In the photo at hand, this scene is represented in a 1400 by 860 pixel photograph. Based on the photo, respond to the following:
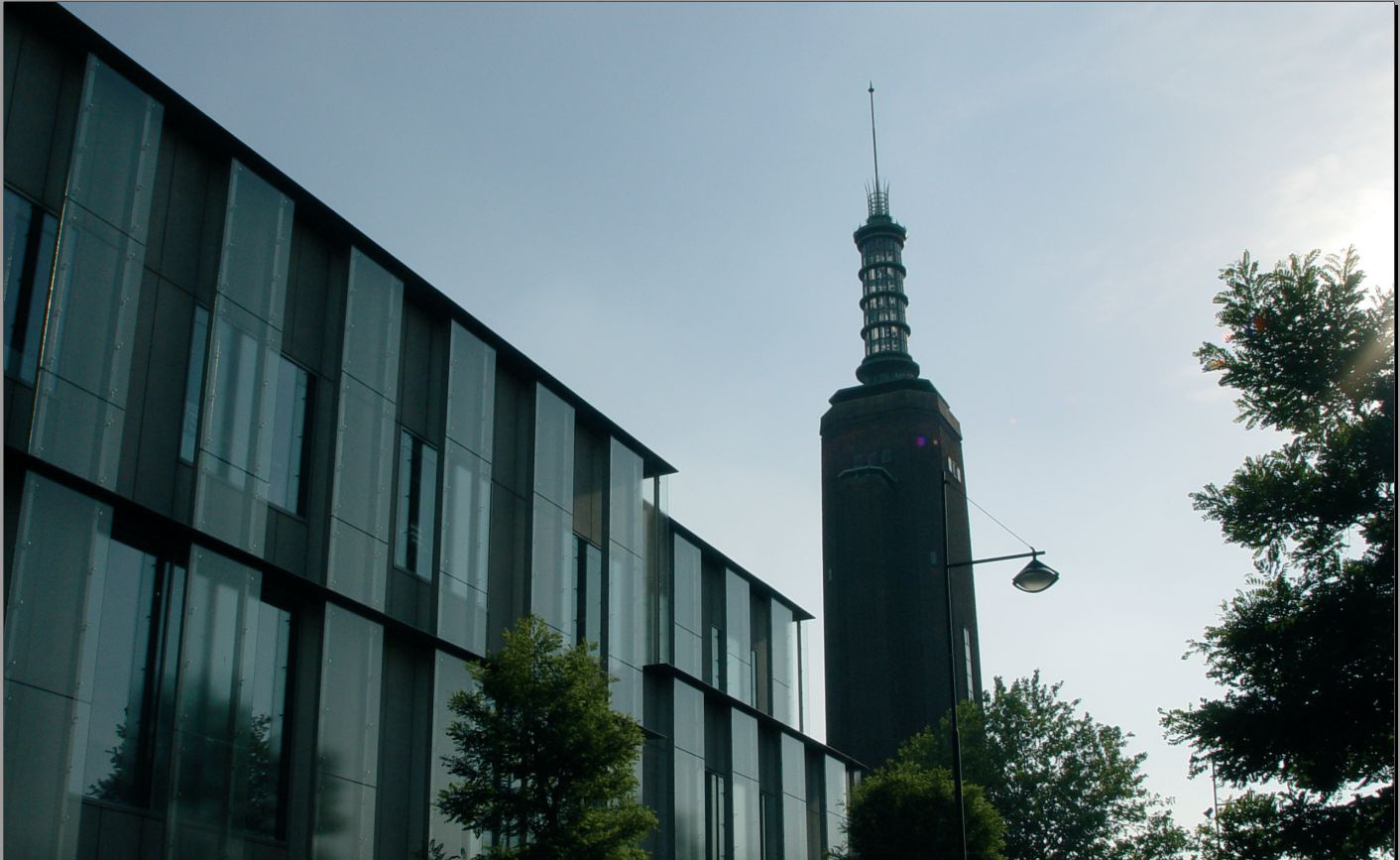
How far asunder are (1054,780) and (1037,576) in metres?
41.0

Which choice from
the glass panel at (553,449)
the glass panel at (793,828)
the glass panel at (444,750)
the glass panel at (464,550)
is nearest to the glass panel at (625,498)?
the glass panel at (553,449)

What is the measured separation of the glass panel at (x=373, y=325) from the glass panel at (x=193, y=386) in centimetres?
363

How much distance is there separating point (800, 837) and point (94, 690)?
29.8 m

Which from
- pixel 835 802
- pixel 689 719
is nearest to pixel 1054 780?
pixel 835 802

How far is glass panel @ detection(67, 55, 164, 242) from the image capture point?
19.9m

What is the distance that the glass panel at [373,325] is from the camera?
25719mm

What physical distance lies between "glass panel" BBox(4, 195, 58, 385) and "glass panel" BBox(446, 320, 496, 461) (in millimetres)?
10172

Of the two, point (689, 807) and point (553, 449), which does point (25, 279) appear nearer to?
point (553, 449)

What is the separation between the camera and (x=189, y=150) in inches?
893

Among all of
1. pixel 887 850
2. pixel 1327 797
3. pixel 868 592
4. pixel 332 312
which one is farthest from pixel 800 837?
pixel 868 592

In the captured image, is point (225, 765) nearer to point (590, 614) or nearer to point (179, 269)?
point (179, 269)

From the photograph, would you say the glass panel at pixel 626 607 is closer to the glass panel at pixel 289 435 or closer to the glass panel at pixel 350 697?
the glass panel at pixel 350 697

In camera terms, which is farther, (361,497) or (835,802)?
(835,802)

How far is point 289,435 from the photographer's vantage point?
78.2 feet
